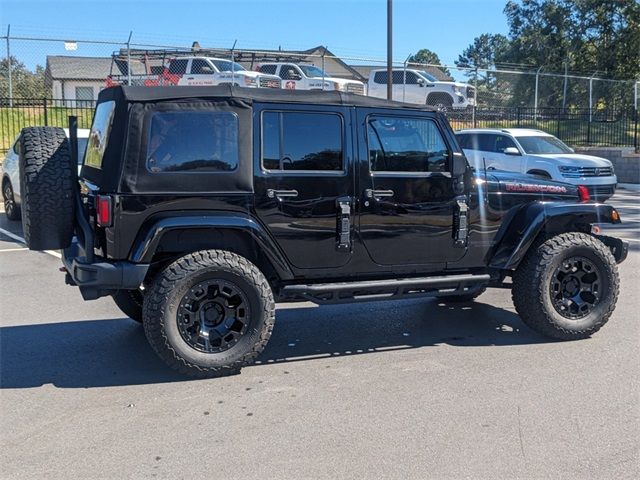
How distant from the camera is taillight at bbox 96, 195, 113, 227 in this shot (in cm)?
449

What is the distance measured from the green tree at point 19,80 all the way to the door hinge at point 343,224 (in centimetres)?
1733

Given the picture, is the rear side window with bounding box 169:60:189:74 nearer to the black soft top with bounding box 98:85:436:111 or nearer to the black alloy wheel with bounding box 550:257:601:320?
the black soft top with bounding box 98:85:436:111

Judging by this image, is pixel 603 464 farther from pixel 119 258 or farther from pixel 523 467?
pixel 119 258

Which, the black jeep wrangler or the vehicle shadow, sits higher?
the black jeep wrangler

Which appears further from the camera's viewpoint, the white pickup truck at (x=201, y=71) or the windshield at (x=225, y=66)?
the windshield at (x=225, y=66)

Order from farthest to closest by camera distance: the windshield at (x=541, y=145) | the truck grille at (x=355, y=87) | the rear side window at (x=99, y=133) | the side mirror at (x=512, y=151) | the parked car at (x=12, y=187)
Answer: the truck grille at (x=355, y=87)
the windshield at (x=541, y=145)
the side mirror at (x=512, y=151)
the parked car at (x=12, y=187)
the rear side window at (x=99, y=133)

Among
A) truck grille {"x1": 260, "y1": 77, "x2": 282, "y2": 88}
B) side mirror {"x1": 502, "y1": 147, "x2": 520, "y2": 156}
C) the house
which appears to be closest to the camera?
side mirror {"x1": 502, "y1": 147, "x2": 520, "y2": 156}

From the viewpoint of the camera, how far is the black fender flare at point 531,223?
18.1 ft

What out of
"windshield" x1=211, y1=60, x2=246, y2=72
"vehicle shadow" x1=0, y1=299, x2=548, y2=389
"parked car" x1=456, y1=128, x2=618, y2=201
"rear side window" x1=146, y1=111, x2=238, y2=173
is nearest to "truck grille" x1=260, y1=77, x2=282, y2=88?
"windshield" x1=211, y1=60, x2=246, y2=72

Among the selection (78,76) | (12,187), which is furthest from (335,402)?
(78,76)

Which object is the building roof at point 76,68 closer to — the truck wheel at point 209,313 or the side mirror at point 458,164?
the side mirror at point 458,164

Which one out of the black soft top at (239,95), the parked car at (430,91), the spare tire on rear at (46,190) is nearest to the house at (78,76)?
the parked car at (430,91)

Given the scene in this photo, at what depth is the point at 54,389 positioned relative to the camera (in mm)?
4586

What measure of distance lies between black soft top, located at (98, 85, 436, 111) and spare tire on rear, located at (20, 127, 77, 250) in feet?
1.85
